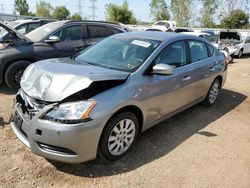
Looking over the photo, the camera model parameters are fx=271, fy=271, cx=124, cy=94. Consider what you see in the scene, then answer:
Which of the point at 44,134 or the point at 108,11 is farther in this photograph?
the point at 108,11

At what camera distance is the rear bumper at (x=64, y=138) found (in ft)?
9.43

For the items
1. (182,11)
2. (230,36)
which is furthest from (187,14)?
(230,36)

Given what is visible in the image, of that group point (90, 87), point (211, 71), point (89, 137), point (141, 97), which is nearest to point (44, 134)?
point (89, 137)

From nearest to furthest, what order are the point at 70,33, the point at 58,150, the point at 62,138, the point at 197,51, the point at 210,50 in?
the point at 62,138 < the point at 58,150 < the point at 197,51 < the point at 210,50 < the point at 70,33

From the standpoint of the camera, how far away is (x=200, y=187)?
3.13 meters

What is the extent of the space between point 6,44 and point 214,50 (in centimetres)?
462

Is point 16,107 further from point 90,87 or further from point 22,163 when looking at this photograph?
point 90,87

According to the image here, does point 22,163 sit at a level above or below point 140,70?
below

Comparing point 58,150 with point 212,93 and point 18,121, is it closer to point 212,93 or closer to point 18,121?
point 18,121

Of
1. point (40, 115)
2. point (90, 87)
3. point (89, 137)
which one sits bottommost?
point (89, 137)

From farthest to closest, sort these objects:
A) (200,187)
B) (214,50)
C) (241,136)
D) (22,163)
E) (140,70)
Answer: (214,50) < (241,136) < (140,70) < (22,163) < (200,187)

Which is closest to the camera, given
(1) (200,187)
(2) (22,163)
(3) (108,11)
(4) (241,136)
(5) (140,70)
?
(1) (200,187)

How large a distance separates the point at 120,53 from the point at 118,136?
1.32 metres

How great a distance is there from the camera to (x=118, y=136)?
3.42 meters
